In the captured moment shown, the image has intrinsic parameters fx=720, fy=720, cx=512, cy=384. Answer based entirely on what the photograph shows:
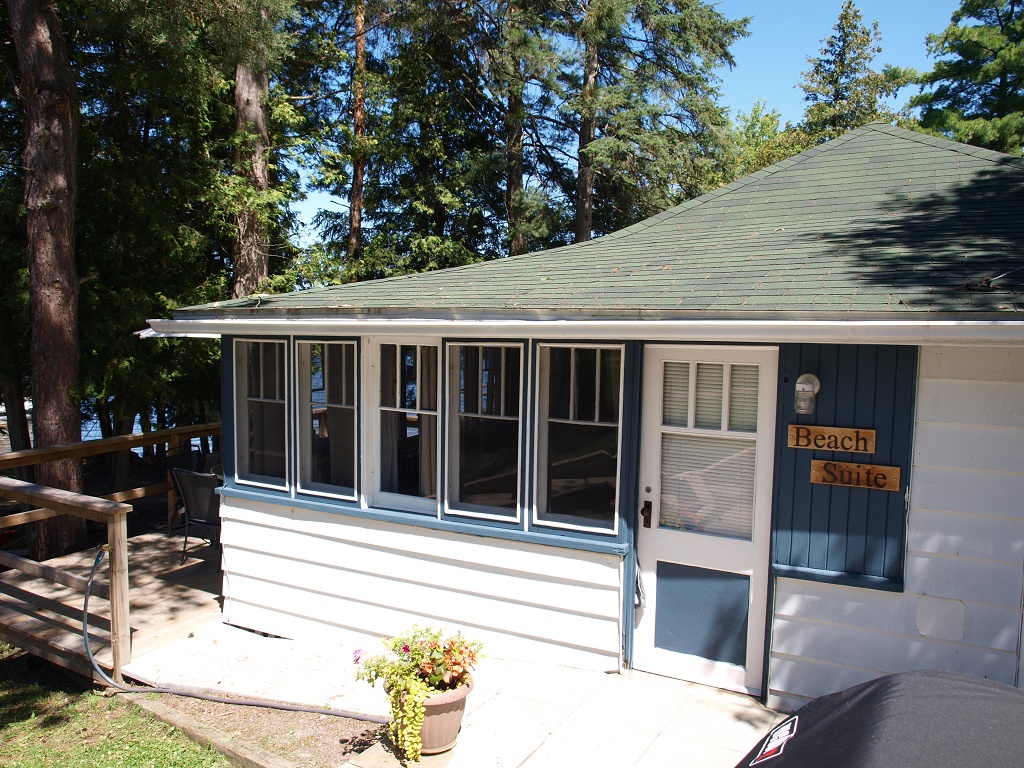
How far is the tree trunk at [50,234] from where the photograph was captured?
Result: 849cm

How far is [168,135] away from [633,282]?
9.18 metres

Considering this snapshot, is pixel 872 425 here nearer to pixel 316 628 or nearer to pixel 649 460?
pixel 649 460

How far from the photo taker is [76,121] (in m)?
9.09

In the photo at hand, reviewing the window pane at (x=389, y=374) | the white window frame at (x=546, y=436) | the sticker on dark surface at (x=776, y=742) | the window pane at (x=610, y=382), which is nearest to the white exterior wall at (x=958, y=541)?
the white window frame at (x=546, y=436)

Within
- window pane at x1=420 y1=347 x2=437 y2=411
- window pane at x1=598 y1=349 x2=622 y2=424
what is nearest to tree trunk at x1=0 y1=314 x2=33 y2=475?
window pane at x1=420 y1=347 x2=437 y2=411

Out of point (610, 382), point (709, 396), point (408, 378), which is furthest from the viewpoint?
point (408, 378)

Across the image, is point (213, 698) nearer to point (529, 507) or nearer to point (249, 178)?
point (529, 507)

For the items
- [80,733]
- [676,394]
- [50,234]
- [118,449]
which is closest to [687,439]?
[676,394]

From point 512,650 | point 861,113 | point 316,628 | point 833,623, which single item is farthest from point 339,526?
point 861,113

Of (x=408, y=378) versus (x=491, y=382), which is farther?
(x=408, y=378)

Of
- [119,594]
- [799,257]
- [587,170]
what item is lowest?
[119,594]

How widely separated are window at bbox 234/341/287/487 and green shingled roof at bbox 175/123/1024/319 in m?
0.50

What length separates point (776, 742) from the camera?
87.9 inches

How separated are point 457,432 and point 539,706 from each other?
197cm
